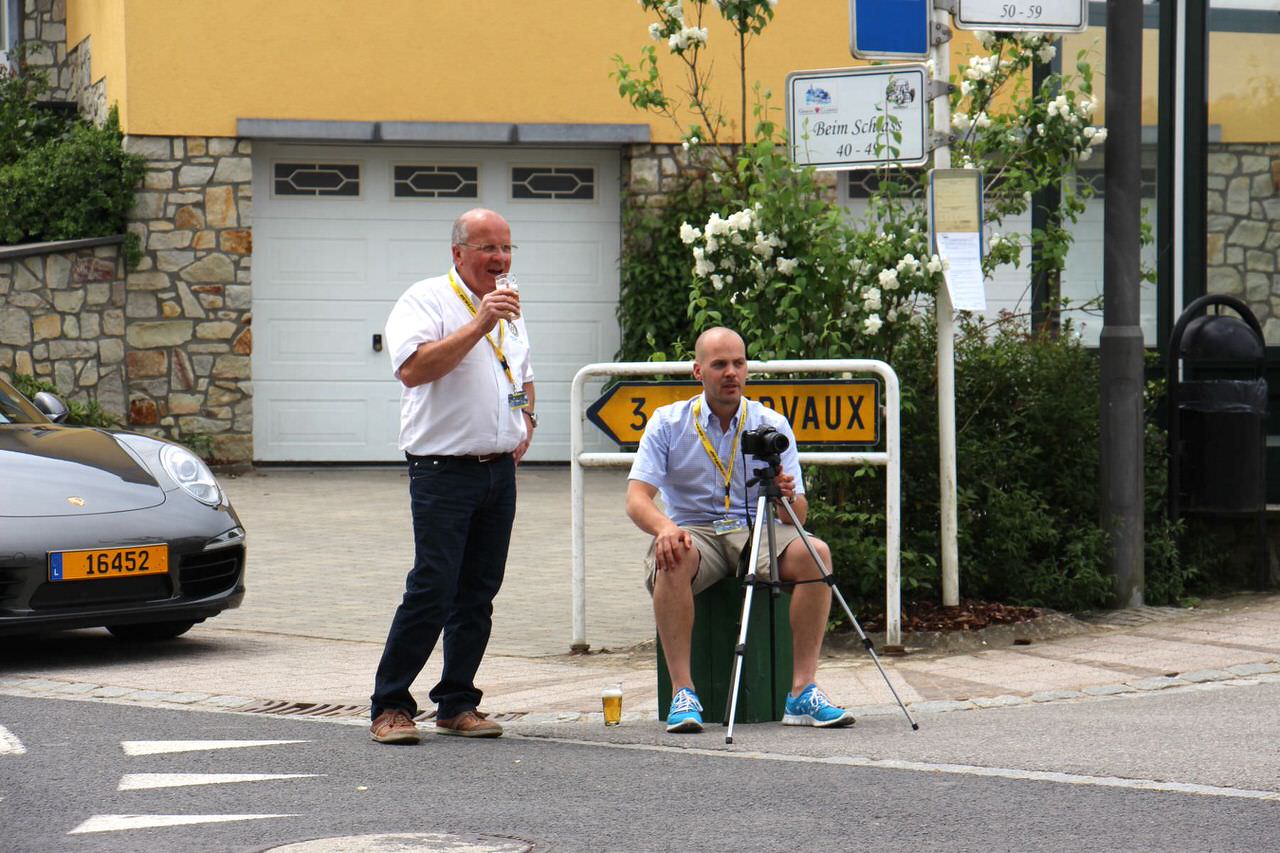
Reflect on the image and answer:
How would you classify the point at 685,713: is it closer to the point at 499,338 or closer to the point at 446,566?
the point at 446,566

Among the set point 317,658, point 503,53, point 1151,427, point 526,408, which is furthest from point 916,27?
point 503,53

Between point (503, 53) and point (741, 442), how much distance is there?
10.6 meters

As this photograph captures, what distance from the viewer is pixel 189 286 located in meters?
16.2

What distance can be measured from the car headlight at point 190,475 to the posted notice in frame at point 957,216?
3325 millimetres

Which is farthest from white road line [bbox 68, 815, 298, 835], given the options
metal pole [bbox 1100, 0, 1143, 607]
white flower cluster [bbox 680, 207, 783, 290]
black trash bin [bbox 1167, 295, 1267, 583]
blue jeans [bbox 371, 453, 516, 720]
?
black trash bin [bbox 1167, 295, 1267, 583]

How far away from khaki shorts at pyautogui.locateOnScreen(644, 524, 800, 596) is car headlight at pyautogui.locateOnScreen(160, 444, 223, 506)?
100 inches

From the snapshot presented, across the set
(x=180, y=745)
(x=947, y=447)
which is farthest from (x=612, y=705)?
(x=947, y=447)

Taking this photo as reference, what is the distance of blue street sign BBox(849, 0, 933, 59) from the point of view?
27.7 feet

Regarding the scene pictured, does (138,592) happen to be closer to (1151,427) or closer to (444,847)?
(444,847)

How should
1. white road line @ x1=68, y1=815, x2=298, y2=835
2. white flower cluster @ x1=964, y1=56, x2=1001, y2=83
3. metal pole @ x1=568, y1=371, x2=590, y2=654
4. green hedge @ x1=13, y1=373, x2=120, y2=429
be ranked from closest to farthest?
white road line @ x1=68, y1=815, x2=298, y2=835, metal pole @ x1=568, y1=371, x2=590, y2=654, white flower cluster @ x1=964, y1=56, x2=1001, y2=83, green hedge @ x1=13, y1=373, x2=120, y2=429

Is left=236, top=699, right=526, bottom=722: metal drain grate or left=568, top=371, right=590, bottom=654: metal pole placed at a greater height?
left=568, top=371, right=590, bottom=654: metal pole

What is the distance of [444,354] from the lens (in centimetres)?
604

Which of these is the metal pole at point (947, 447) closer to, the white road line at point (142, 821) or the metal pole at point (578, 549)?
the metal pole at point (578, 549)

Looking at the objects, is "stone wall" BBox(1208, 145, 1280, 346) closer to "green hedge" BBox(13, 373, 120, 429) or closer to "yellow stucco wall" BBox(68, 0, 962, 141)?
"yellow stucco wall" BBox(68, 0, 962, 141)
